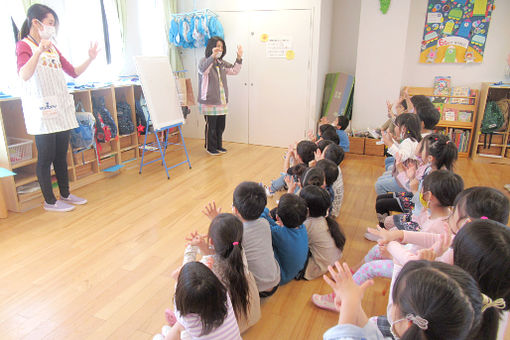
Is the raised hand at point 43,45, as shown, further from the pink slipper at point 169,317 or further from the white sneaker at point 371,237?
the white sneaker at point 371,237

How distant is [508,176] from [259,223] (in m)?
3.60

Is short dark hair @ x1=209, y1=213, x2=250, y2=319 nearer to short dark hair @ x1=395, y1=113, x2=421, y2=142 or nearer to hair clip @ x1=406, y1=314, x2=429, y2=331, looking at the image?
hair clip @ x1=406, y1=314, x2=429, y2=331

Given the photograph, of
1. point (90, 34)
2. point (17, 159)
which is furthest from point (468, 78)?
point (17, 159)

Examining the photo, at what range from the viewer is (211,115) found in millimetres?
4629

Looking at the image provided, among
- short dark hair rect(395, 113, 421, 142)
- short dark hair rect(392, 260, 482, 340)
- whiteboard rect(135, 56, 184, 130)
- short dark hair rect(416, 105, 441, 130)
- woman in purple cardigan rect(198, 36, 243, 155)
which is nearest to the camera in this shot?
short dark hair rect(392, 260, 482, 340)

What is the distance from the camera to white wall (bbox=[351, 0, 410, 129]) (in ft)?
15.0

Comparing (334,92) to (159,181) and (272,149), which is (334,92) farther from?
(159,181)

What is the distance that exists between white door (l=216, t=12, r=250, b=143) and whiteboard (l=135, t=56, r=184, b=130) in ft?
4.40

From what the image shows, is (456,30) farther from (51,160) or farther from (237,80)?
(51,160)

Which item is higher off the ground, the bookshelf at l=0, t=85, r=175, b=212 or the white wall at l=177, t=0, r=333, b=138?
the white wall at l=177, t=0, r=333, b=138

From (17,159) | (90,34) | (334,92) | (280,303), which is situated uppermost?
(90,34)

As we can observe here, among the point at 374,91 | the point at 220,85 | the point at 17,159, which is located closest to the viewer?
the point at 17,159

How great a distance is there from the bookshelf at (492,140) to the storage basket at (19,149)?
16.6ft

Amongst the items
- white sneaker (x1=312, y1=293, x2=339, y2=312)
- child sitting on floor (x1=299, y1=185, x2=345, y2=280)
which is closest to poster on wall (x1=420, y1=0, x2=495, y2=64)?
child sitting on floor (x1=299, y1=185, x2=345, y2=280)
